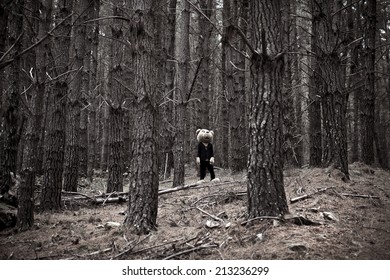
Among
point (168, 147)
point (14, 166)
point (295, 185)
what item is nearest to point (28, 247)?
point (14, 166)

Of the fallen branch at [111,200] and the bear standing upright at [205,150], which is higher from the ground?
the bear standing upright at [205,150]

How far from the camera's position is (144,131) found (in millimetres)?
4203

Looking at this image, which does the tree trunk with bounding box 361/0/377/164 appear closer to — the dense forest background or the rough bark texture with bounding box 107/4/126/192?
the dense forest background

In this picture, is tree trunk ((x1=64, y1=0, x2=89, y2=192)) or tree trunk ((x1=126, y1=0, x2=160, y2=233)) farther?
tree trunk ((x1=64, y1=0, x2=89, y2=192))

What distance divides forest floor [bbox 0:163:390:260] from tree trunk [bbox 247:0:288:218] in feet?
0.95

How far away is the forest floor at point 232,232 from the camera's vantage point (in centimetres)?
313

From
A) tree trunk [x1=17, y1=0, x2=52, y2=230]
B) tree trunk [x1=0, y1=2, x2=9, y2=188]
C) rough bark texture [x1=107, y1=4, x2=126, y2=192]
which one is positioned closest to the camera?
tree trunk [x1=0, y1=2, x2=9, y2=188]

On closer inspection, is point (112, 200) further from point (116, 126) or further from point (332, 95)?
point (332, 95)

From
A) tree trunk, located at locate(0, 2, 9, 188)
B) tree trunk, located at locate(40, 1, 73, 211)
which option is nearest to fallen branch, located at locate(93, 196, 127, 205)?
tree trunk, located at locate(40, 1, 73, 211)

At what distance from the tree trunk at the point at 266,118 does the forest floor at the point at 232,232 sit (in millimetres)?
290

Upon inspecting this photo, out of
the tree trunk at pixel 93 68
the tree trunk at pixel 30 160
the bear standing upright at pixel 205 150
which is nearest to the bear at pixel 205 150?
the bear standing upright at pixel 205 150

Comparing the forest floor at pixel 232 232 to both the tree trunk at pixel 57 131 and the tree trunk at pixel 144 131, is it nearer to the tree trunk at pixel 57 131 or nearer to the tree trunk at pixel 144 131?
the tree trunk at pixel 144 131

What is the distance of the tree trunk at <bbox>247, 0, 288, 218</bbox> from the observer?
374 centimetres
